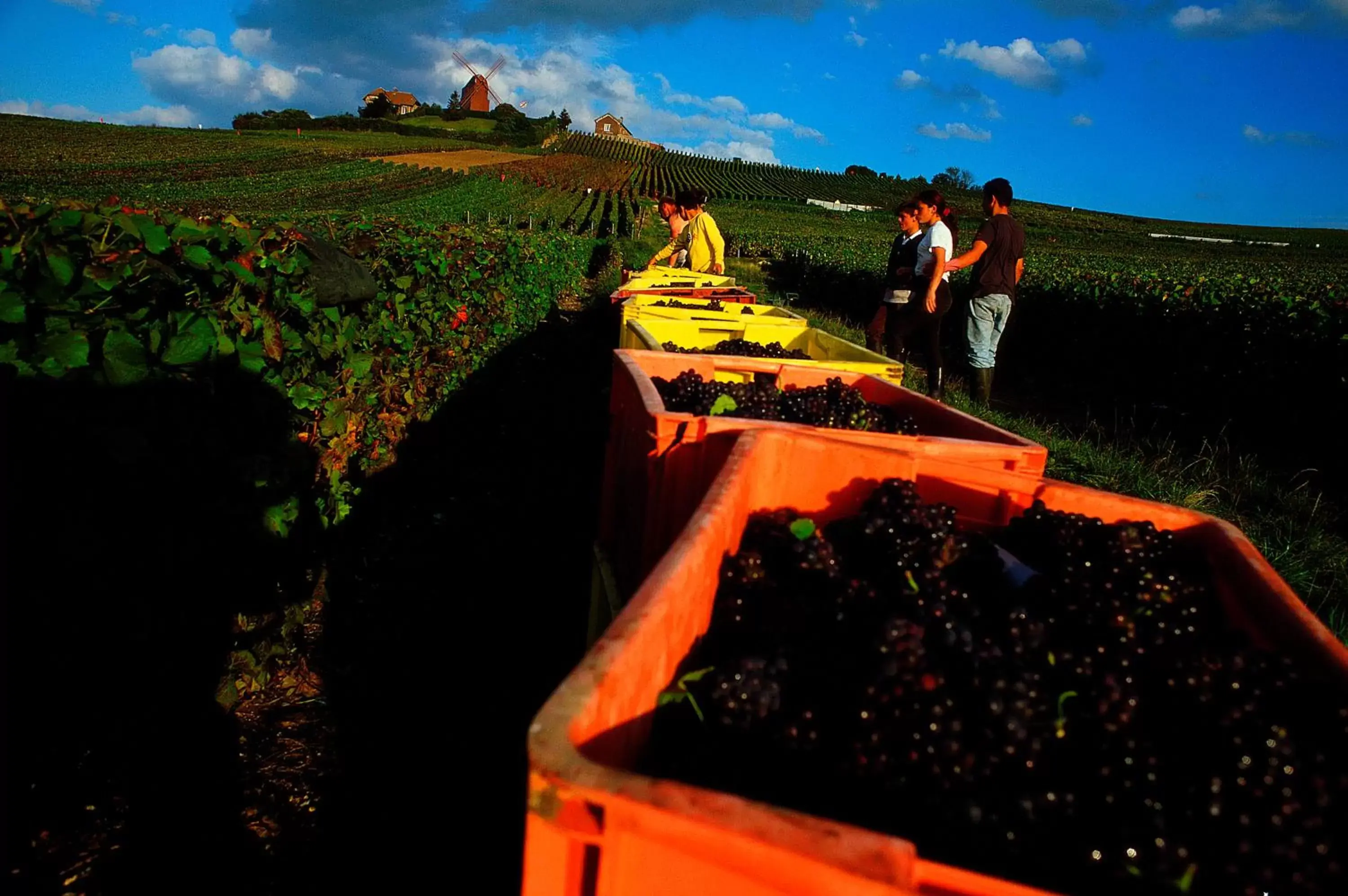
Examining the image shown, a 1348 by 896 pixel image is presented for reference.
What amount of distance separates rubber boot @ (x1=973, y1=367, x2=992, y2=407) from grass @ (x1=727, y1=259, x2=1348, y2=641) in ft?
0.40

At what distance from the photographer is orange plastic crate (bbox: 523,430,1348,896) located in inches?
28.8

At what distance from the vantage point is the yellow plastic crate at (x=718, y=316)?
188 inches

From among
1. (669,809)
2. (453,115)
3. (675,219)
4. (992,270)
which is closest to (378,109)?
(453,115)

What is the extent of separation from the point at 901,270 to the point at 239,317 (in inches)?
246

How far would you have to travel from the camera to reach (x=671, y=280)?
718cm

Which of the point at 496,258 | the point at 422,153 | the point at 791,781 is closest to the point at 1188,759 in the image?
the point at 791,781

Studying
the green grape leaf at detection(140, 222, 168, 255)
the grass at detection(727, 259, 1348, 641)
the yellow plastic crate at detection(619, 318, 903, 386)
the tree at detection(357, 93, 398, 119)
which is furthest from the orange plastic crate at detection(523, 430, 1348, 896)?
the tree at detection(357, 93, 398, 119)

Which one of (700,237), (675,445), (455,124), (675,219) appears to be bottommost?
(675,445)

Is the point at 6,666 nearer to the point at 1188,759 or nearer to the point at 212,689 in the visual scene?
the point at 212,689

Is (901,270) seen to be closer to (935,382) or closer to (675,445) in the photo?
(935,382)

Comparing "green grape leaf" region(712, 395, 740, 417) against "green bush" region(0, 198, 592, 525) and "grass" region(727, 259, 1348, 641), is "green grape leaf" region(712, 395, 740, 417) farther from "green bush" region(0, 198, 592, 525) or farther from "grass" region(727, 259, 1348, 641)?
"grass" region(727, 259, 1348, 641)

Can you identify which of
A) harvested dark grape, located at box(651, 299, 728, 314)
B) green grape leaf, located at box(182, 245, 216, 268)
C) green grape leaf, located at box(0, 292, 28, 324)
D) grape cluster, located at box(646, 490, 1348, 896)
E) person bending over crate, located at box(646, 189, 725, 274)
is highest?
person bending over crate, located at box(646, 189, 725, 274)

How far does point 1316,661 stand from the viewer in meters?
1.32

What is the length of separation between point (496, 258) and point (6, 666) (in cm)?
671
